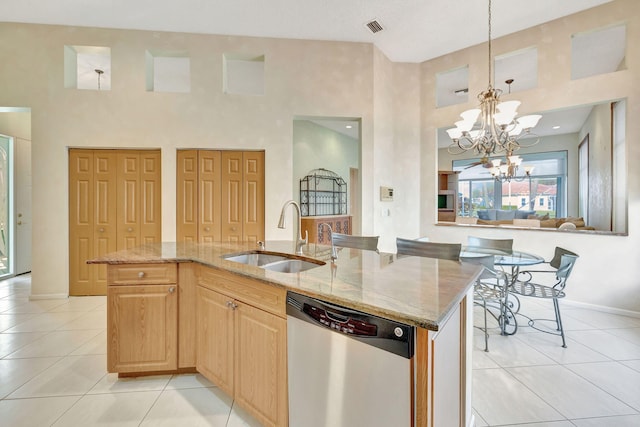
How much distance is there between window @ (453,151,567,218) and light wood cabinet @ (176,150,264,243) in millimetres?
6245

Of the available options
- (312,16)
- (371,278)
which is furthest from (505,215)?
(371,278)

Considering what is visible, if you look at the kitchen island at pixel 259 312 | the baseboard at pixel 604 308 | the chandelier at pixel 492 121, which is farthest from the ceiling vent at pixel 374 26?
the baseboard at pixel 604 308

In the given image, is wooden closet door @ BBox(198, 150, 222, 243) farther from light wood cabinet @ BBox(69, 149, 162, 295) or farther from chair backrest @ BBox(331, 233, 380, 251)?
chair backrest @ BBox(331, 233, 380, 251)

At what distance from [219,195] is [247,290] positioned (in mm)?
2847

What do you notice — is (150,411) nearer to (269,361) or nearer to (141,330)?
(141,330)

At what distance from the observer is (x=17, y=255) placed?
5020 mm

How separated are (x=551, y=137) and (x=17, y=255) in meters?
12.5

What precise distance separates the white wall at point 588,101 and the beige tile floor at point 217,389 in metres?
0.67

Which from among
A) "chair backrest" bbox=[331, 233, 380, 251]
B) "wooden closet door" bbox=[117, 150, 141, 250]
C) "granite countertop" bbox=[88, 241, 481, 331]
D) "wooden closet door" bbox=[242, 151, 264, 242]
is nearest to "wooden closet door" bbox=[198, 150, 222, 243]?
"wooden closet door" bbox=[242, 151, 264, 242]

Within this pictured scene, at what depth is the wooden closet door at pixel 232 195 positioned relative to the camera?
415cm

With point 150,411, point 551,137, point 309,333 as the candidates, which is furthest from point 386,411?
point 551,137

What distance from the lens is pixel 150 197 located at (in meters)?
4.08

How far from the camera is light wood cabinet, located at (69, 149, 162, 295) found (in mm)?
3980

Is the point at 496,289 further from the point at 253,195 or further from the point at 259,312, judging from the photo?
the point at 253,195
